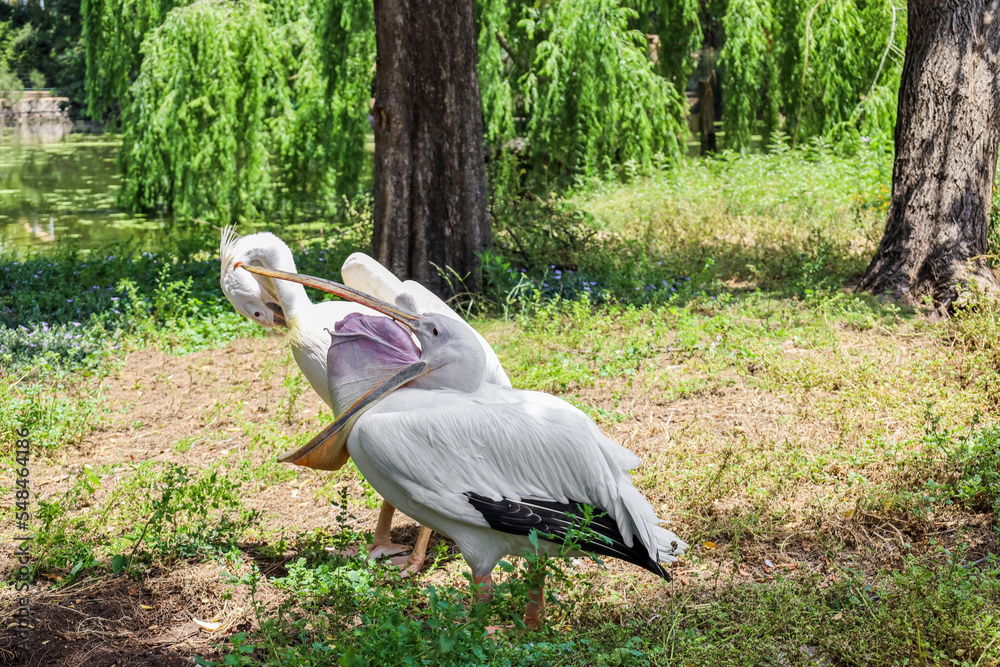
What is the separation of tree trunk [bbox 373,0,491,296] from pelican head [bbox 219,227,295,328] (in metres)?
2.60

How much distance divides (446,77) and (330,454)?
12.9 feet

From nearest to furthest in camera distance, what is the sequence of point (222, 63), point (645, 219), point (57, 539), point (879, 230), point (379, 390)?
point (379, 390) → point (57, 539) → point (879, 230) → point (645, 219) → point (222, 63)

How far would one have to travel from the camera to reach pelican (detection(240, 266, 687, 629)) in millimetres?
2656

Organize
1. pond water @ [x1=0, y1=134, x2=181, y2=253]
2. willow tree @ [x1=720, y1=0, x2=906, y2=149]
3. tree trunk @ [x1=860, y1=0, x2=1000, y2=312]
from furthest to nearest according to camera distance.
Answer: pond water @ [x1=0, y1=134, x2=181, y2=253], willow tree @ [x1=720, y1=0, x2=906, y2=149], tree trunk @ [x1=860, y1=0, x2=1000, y2=312]

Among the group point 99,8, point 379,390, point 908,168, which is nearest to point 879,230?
point 908,168

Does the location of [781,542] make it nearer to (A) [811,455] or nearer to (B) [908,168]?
(A) [811,455]

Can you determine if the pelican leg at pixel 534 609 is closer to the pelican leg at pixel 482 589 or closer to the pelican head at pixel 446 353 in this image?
the pelican leg at pixel 482 589

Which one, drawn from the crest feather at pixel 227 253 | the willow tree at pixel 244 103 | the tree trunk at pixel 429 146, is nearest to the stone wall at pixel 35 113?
the willow tree at pixel 244 103

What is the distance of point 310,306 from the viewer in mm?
3543

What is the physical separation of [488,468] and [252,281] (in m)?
1.49

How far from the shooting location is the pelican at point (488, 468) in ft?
8.71

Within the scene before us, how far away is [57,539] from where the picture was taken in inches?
127

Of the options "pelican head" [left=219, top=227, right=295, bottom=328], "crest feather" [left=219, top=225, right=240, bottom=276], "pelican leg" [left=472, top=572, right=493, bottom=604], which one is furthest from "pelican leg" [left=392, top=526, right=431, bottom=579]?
"crest feather" [left=219, top=225, right=240, bottom=276]

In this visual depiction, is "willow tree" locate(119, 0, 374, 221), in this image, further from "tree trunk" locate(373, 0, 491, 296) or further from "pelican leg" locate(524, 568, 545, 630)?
"pelican leg" locate(524, 568, 545, 630)
